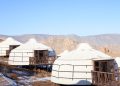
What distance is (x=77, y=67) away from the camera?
22484 millimetres

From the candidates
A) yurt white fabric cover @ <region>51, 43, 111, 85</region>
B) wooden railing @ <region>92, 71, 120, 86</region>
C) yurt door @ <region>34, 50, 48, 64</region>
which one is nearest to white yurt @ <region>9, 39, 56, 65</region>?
yurt door @ <region>34, 50, 48, 64</region>

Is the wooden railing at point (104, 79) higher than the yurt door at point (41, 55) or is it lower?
lower

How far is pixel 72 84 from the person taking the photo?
22719 millimetres

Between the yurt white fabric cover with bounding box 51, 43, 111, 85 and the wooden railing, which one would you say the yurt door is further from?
the wooden railing

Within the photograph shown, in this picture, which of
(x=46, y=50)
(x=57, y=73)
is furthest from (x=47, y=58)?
(x=57, y=73)

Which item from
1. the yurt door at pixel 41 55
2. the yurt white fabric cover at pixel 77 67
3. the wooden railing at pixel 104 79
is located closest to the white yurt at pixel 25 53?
the yurt door at pixel 41 55

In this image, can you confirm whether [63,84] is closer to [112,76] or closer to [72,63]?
[72,63]

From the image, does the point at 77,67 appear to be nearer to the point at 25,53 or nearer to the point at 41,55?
the point at 41,55

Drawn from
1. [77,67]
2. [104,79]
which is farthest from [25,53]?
[104,79]

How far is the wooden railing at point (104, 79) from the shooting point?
19986mm

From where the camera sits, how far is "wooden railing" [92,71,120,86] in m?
20.0

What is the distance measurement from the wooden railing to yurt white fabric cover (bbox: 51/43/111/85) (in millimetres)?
472

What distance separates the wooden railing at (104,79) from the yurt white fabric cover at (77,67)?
472 mm

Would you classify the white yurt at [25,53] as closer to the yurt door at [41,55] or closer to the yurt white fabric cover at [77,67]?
the yurt door at [41,55]
